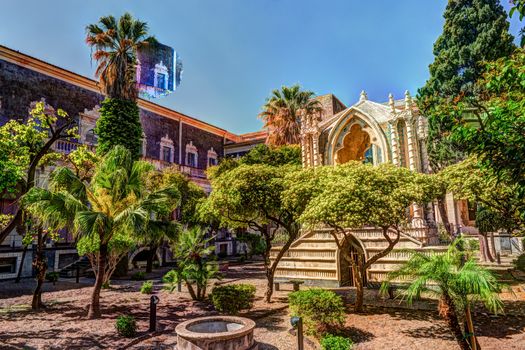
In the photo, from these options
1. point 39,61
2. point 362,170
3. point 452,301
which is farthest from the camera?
point 39,61

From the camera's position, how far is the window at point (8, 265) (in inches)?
871

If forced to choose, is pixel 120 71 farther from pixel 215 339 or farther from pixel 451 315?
pixel 451 315

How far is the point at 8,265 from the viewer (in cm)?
2241

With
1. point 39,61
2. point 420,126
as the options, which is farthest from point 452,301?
point 39,61

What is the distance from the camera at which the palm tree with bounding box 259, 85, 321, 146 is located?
3259 cm

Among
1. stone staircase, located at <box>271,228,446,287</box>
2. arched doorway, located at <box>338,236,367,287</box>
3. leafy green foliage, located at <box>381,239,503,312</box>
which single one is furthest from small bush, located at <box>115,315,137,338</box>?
arched doorway, located at <box>338,236,367,287</box>

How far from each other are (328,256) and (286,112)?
60.4ft

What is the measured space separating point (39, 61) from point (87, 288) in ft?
54.8

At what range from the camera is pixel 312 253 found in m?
17.7

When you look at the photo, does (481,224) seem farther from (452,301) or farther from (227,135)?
(227,135)

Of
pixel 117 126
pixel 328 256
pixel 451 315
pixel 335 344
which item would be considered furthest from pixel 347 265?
pixel 117 126

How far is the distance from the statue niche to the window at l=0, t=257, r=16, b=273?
70.3 ft

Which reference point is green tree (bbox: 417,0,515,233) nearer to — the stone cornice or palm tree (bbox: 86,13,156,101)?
palm tree (bbox: 86,13,156,101)

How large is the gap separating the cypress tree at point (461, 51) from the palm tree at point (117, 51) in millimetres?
18765
